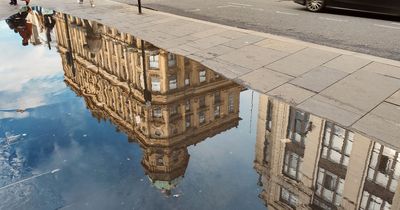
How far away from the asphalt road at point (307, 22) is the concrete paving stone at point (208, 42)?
2.56 meters

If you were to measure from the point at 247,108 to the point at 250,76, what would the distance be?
146 cm

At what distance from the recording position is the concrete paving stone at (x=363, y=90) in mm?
6949

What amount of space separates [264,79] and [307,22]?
8.36 metres

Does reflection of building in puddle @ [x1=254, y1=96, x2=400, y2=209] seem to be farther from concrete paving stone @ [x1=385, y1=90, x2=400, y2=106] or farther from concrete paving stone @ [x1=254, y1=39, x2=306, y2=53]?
concrete paving stone @ [x1=254, y1=39, x2=306, y2=53]

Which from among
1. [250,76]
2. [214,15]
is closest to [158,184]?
[250,76]

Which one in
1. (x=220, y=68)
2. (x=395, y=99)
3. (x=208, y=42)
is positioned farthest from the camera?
(x=208, y=42)

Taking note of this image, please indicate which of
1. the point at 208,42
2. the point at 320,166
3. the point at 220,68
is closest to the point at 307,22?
the point at 208,42

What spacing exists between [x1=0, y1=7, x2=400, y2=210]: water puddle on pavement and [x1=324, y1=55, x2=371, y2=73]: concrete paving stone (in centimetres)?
284

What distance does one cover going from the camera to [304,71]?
8.80 metres

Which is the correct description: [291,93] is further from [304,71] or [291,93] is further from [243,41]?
[243,41]

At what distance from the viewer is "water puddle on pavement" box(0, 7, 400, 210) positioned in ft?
15.0

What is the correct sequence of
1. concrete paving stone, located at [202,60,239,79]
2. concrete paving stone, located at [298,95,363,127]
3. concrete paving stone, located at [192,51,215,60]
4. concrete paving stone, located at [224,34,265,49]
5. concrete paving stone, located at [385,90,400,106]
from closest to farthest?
concrete paving stone, located at [298,95,363,127]
concrete paving stone, located at [385,90,400,106]
concrete paving stone, located at [202,60,239,79]
concrete paving stone, located at [192,51,215,60]
concrete paving stone, located at [224,34,265,49]

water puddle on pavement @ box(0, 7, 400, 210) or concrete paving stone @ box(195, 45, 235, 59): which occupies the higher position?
concrete paving stone @ box(195, 45, 235, 59)

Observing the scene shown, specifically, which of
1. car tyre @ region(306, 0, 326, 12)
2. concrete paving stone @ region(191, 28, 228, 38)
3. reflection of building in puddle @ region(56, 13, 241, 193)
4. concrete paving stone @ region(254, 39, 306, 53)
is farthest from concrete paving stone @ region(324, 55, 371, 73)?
car tyre @ region(306, 0, 326, 12)
